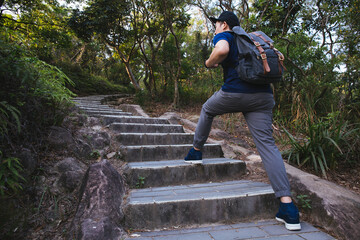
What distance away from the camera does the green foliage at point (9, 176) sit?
1484 mm

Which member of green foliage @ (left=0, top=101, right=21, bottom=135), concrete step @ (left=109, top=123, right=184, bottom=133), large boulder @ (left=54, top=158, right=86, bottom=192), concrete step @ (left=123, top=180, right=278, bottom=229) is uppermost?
green foliage @ (left=0, top=101, right=21, bottom=135)

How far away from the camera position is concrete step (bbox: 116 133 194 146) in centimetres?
303

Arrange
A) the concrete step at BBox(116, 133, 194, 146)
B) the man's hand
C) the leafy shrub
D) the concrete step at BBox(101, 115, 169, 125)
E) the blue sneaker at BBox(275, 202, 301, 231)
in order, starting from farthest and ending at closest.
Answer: the concrete step at BBox(101, 115, 169, 125), the concrete step at BBox(116, 133, 194, 146), the man's hand, the leafy shrub, the blue sneaker at BBox(275, 202, 301, 231)

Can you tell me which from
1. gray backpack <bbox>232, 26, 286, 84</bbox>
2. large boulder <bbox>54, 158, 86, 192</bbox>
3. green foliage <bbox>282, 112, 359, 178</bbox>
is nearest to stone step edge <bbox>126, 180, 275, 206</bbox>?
large boulder <bbox>54, 158, 86, 192</bbox>

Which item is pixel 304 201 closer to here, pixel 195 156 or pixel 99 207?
pixel 195 156

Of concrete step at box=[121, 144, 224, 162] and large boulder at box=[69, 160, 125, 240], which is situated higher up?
concrete step at box=[121, 144, 224, 162]

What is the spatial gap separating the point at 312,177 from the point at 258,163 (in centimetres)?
75

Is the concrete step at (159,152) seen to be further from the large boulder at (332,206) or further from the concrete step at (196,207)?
the large boulder at (332,206)

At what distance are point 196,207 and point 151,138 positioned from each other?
163 centimetres

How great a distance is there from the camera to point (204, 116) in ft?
7.16

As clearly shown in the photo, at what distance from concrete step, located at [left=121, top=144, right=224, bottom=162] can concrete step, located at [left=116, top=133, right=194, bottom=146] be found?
34cm

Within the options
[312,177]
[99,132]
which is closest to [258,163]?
[312,177]

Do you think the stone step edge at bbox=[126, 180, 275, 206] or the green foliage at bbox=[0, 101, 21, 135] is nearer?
the green foliage at bbox=[0, 101, 21, 135]

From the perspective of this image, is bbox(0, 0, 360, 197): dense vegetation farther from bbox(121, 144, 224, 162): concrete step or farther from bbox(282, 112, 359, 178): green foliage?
bbox(121, 144, 224, 162): concrete step
